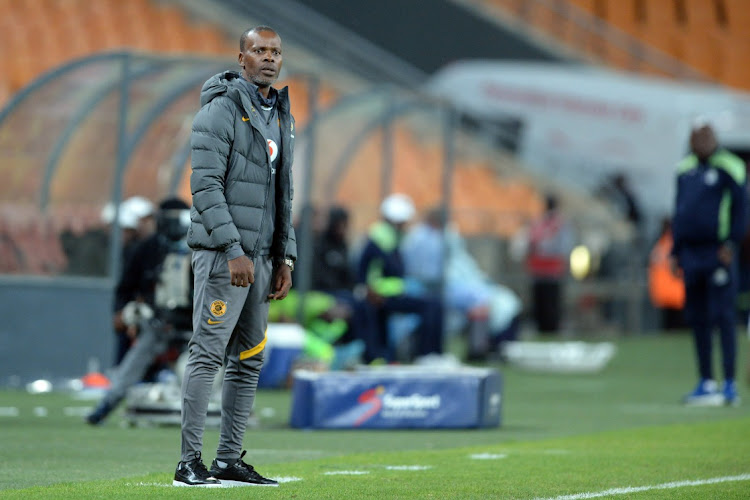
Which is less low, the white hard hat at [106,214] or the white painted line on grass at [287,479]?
the white hard hat at [106,214]

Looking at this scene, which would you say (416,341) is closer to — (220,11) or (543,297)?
(543,297)

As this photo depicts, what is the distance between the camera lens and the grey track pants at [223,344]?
6.80 m

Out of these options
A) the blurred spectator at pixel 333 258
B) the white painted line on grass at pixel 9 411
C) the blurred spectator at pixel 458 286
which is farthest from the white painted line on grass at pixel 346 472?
the blurred spectator at pixel 458 286

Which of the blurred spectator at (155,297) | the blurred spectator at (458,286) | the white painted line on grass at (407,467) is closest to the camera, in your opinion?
the white painted line on grass at (407,467)

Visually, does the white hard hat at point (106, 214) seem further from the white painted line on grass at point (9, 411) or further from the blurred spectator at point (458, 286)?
the blurred spectator at point (458, 286)

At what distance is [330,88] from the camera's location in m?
17.9

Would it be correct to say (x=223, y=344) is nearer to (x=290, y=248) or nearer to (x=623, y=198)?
(x=290, y=248)

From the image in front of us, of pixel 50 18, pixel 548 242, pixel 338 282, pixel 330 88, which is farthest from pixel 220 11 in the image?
pixel 338 282

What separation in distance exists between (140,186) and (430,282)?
14.2ft

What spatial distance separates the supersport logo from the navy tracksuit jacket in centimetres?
352

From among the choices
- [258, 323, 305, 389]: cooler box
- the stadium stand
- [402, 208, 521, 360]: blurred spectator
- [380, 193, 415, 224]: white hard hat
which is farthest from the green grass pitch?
the stadium stand

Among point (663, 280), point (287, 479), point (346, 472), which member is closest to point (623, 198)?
point (663, 280)

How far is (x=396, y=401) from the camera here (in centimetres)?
1062

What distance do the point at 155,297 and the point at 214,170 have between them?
163 inches
